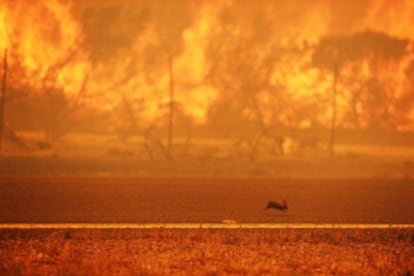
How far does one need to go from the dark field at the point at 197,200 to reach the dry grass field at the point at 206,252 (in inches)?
97.8

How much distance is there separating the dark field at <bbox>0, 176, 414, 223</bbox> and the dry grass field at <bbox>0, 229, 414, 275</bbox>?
2.48 m

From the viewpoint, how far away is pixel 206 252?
11531 mm

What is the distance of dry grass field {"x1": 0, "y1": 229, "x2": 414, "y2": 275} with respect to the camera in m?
10.3

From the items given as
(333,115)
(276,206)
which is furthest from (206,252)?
(333,115)

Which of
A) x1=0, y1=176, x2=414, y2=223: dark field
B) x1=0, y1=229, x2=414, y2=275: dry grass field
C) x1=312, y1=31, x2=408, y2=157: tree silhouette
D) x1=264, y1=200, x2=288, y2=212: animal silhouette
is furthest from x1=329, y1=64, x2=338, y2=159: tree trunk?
x1=0, y1=229, x2=414, y2=275: dry grass field

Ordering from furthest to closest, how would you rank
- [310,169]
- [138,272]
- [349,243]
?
[310,169] < [349,243] < [138,272]

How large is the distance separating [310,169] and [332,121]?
15.8 ft

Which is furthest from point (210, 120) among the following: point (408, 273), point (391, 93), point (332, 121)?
point (408, 273)

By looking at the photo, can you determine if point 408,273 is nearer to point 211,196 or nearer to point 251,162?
point 211,196

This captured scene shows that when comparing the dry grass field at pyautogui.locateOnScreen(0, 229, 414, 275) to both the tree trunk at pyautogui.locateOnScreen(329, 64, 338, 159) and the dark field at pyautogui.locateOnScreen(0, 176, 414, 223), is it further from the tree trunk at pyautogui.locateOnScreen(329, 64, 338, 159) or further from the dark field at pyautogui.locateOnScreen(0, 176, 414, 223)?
the tree trunk at pyautogui.locateOnScreen(329, 64, 338, 159)

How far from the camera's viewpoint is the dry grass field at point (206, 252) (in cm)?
1029

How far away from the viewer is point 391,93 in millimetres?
40625

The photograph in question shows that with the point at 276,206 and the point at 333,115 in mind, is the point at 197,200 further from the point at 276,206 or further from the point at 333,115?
the point at 333,115

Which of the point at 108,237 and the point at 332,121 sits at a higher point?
the point at 332,121
